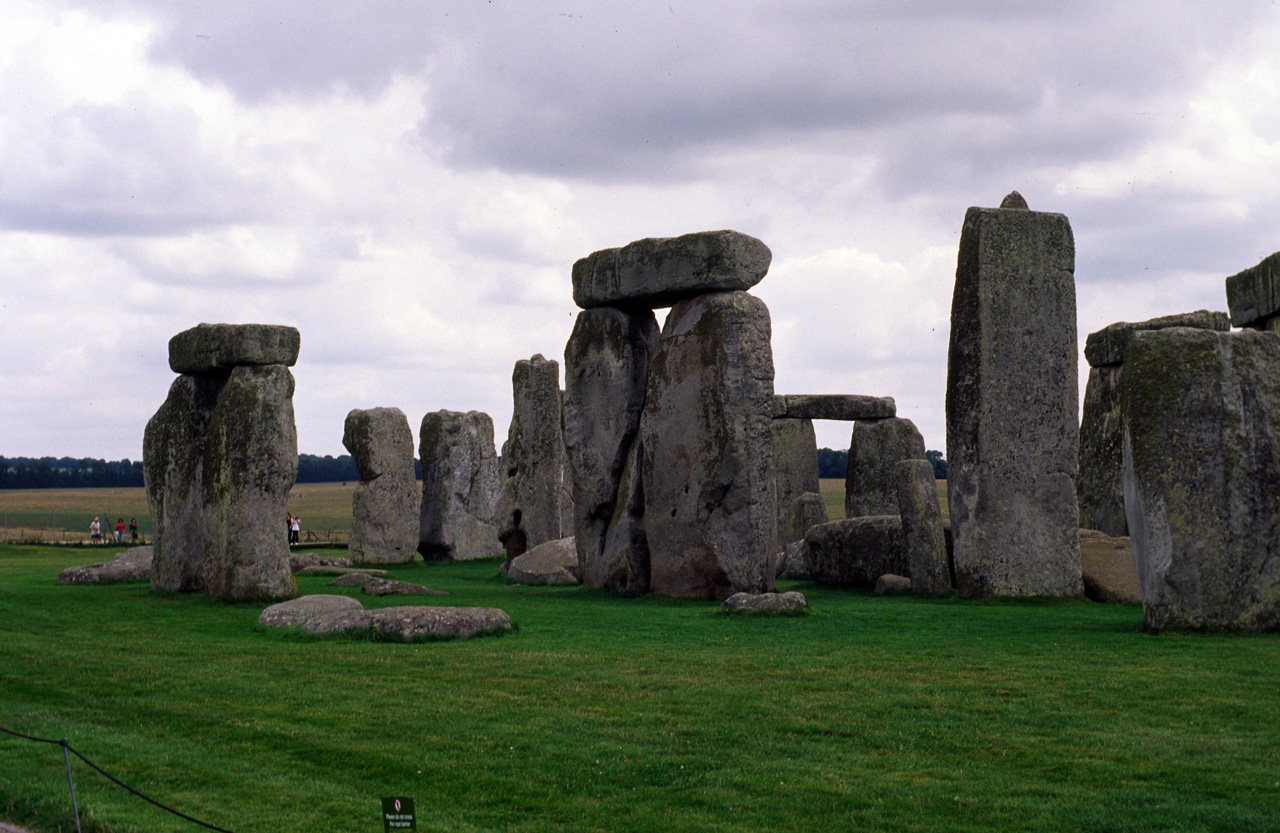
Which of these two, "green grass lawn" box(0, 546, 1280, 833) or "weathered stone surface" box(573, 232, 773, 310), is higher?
"weathered stone surface" box(573, 232, 773, 310)

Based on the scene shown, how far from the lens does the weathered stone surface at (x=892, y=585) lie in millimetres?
15891

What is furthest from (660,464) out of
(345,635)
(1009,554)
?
(345,635)

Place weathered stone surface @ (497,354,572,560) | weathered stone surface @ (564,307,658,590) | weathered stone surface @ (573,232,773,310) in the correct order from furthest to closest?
weathered stone surface @ (497,354,572,560)
weathered stone surface @ (564,307,658,590)
weathered stone surface @ (573,232,773,310)

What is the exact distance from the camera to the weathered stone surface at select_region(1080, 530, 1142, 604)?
47.4 feet

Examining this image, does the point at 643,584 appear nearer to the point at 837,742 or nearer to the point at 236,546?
the point at 236,546

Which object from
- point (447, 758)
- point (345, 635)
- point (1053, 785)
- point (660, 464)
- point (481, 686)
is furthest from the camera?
point (660, 464)

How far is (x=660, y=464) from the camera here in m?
16.2

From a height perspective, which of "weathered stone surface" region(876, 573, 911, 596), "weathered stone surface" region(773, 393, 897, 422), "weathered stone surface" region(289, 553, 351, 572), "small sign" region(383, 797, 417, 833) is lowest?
"weathered stone surface" region(876, 573, 911, 596)

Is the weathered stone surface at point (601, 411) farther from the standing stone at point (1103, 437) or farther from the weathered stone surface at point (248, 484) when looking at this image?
the standing stone at point (1103, 437)

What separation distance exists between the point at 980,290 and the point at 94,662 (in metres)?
9.84

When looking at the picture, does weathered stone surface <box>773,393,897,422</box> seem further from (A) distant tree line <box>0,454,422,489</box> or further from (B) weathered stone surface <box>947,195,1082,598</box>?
(A) distant tree line <box>0,454,422,489</box>

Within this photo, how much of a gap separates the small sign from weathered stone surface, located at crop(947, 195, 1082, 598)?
37.2ft

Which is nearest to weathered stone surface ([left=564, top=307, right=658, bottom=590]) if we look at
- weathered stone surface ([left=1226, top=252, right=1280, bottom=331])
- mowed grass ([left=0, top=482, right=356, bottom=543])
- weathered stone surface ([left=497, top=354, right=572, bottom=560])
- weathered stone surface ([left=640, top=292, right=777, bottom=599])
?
weathered stone surface ([left=640, top=292, right=777, bottom=599])

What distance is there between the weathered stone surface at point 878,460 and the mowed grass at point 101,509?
19673 mm
